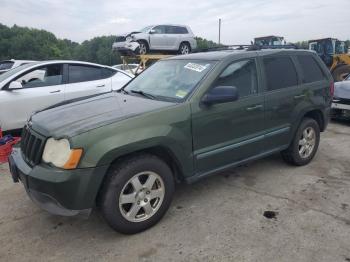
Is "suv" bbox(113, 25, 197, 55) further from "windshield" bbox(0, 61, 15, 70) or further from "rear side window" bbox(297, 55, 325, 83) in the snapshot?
"rear side window" bbox(297, 55, 325, 83)

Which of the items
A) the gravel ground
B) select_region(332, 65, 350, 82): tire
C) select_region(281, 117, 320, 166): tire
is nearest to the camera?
the gravel ground

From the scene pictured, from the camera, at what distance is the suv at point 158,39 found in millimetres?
13078

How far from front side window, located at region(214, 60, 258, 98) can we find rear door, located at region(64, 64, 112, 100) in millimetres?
3725

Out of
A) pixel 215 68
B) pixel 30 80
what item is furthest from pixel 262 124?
pixel 30 80

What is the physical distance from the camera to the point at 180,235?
3.26 m

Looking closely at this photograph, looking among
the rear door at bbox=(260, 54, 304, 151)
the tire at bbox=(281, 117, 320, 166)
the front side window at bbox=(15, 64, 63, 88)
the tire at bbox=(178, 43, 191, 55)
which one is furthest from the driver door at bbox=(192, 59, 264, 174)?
the tire at bbox=(178, 43, 191, 55)

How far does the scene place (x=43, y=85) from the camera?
6.59 meters

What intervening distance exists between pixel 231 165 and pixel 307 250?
1281 mm

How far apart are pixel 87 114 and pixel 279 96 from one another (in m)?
2.43

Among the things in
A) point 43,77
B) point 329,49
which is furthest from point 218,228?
point 329,49

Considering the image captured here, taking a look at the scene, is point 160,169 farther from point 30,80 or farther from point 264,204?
point 30,80

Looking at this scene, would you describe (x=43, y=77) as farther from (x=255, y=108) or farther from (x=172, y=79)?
(x=255, y=108)

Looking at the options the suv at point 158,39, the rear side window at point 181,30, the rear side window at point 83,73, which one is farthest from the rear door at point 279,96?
the rear side window at point 181,30

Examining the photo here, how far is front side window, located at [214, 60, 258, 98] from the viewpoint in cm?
393
